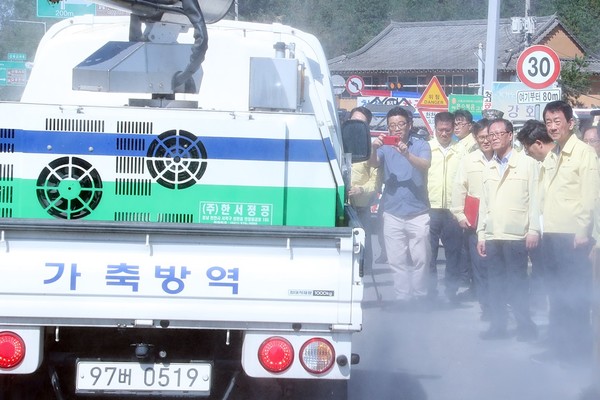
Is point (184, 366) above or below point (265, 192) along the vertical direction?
below

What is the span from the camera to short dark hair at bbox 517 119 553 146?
30.8 ft

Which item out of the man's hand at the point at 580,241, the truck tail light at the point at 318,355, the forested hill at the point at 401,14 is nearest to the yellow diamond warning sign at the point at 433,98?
the man's hand at the point at 580,241

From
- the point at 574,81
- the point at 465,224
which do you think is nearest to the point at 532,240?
the point at 465,224

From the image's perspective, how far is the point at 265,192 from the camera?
5395mm

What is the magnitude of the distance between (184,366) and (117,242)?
26.6 inches

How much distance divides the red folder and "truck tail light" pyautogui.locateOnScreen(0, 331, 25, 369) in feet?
21.9

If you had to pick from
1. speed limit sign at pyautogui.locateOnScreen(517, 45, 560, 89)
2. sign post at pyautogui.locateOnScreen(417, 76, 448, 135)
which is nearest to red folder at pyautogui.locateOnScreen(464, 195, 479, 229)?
speed limit sign at pyautogui.locateOnScreen(517, 45, 560, 89)

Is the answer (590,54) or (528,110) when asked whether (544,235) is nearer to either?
(528,110)

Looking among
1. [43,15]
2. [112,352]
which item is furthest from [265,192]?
[43,15]

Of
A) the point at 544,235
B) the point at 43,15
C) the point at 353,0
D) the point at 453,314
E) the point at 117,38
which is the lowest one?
the point at 453,314

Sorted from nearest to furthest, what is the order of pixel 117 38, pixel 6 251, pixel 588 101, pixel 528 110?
1. pixel 6 251
2. pixel 117 38
3. pixel 528 110
4. pixel 588 101

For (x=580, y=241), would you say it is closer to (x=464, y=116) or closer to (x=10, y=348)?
(x=464, y=116)

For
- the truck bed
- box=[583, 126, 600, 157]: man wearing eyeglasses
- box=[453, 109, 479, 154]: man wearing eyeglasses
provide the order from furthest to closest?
box=[453, 109, 479, 154]: man wearing eyeglasses
box=[583, 126, 600, 157]: man wearing eyeglasses
the truck bed

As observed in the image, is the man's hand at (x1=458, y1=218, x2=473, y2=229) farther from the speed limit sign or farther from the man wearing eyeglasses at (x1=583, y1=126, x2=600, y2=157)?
the speed limit sign
